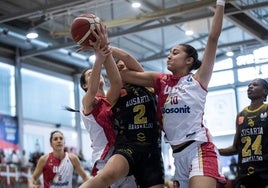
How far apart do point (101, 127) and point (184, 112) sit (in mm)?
958

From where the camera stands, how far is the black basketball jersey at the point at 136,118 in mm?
4965

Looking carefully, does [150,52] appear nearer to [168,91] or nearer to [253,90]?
[253,90]

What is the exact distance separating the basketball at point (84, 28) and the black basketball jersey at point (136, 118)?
70 centimetres

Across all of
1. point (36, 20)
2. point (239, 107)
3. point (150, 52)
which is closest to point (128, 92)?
point (36, 20)

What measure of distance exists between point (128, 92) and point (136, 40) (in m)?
15.6

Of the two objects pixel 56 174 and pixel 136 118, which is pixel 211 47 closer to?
pixel 136 118

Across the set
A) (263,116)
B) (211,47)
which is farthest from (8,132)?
(211,47)

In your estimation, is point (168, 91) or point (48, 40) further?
point (48, 40)

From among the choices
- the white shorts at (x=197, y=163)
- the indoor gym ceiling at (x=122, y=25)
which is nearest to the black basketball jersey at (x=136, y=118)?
the white shorts at (x=197, y=163)

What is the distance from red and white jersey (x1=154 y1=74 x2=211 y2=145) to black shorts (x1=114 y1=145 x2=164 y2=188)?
282mm

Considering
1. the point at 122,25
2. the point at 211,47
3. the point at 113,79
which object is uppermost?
the point at 122,25

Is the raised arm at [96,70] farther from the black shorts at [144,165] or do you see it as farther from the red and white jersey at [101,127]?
the black shorts at [144,165]

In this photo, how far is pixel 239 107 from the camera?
77.3 feet

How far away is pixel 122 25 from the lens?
50.6 ft
